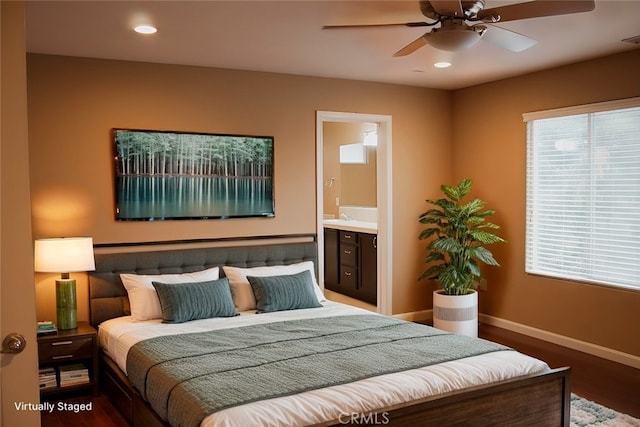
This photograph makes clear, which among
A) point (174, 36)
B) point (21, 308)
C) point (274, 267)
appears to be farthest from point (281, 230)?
point (21, 308)

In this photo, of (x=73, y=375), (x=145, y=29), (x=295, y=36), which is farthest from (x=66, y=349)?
(x=295, y=36)

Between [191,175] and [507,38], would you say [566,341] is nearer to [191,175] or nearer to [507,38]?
[507,38]

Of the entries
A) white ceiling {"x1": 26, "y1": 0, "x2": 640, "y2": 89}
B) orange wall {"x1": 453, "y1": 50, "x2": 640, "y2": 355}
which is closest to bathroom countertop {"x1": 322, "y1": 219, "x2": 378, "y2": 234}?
orange wall {"x1": 453, "y1": 50, "x2": 640, "y2": 355}

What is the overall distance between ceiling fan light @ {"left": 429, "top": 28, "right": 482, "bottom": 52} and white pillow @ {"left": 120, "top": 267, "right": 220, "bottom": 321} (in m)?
2.60

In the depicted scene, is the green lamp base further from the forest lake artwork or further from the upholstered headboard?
the forest lake artwork

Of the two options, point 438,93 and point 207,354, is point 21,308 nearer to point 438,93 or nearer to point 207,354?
point 207,354

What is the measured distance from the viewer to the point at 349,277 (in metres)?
6.92

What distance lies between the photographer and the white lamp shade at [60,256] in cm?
405

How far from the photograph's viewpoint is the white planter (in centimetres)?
536

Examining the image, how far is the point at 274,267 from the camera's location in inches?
195

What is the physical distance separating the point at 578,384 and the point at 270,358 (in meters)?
2.47

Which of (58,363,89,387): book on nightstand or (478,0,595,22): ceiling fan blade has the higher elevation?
(478,0,595,22): ceiling fan blade

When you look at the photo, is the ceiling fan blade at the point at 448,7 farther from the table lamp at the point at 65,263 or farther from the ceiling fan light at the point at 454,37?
the table lamp at the point at 65,263

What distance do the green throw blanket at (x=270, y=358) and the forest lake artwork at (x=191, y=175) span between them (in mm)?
1412
